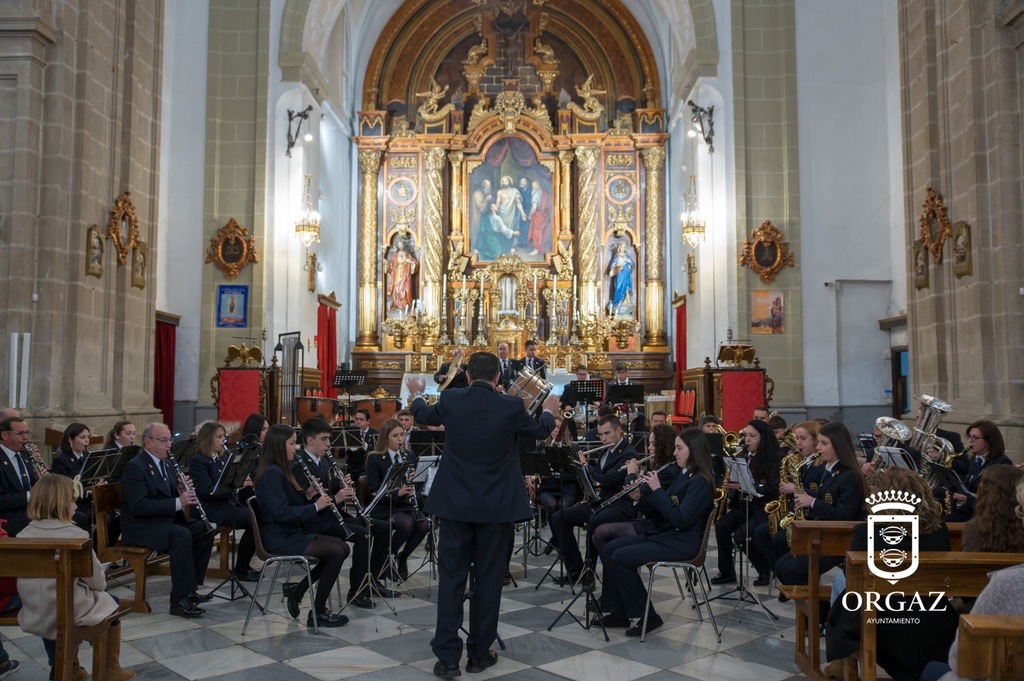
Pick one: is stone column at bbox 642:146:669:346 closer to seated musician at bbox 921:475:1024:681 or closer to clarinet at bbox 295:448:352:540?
clarinet at bbox 295:448:352:540

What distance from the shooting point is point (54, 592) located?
15.7 feet

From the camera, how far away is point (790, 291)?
1672 centimetres

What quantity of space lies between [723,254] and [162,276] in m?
10.9

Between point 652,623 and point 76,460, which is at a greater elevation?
point 76,460

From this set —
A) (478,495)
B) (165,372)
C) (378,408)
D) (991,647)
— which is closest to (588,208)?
(378,408)

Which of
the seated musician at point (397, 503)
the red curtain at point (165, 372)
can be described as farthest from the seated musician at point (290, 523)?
the red curtain at point (165, 372)

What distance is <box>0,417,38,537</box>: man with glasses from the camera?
7.14 m

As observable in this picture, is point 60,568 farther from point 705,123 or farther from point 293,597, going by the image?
point 705,123

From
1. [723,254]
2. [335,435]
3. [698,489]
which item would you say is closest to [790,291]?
[723,254]

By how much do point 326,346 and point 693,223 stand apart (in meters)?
8.96

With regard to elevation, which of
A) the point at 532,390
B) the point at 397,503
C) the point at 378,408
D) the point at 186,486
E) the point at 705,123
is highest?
the point at 705,123

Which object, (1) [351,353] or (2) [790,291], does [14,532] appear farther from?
(1) [351,353]

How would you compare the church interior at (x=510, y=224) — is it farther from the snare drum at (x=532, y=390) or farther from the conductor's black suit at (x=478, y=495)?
the snare drum at (x=532, y=390)

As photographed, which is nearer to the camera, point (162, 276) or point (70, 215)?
point (70, 215)
